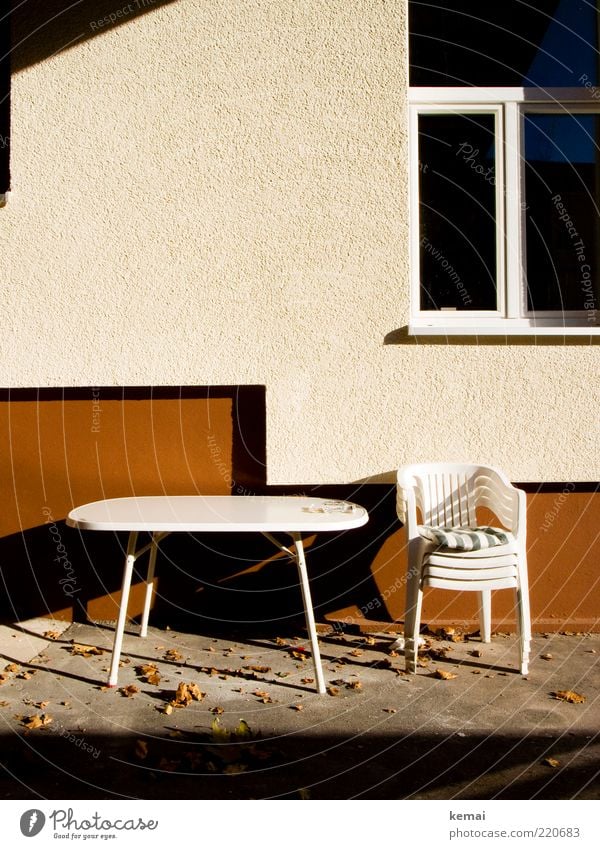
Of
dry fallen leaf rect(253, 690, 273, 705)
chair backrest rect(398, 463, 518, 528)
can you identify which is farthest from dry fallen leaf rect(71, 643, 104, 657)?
chair backrest rect(398, 463, 518, 528)

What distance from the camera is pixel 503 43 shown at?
412 centimetres

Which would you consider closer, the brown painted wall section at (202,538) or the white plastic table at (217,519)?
the white plastic table at (217,519)

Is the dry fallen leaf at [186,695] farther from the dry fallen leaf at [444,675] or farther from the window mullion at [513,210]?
the window mullion at [513,210]

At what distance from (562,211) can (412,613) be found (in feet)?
8.20

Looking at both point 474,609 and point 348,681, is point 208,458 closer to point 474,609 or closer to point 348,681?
point 348,681

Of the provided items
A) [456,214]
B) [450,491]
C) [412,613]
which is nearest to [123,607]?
[412,613]

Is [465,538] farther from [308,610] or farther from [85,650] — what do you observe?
[85,650]

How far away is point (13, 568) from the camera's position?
12.8ft

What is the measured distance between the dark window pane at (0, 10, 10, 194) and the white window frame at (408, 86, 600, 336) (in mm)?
2331

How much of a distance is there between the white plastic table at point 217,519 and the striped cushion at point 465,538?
329mm

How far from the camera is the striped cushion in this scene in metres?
3.11

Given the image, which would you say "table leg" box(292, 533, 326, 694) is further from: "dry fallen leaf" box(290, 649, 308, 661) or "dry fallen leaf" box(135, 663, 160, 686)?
"dry fallen leaf" box(135, 663, 160, 686)

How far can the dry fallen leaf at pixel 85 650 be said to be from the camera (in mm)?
3469

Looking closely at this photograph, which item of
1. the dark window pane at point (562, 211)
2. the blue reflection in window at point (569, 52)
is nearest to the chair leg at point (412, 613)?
the dark window pane at point (562, 211)
